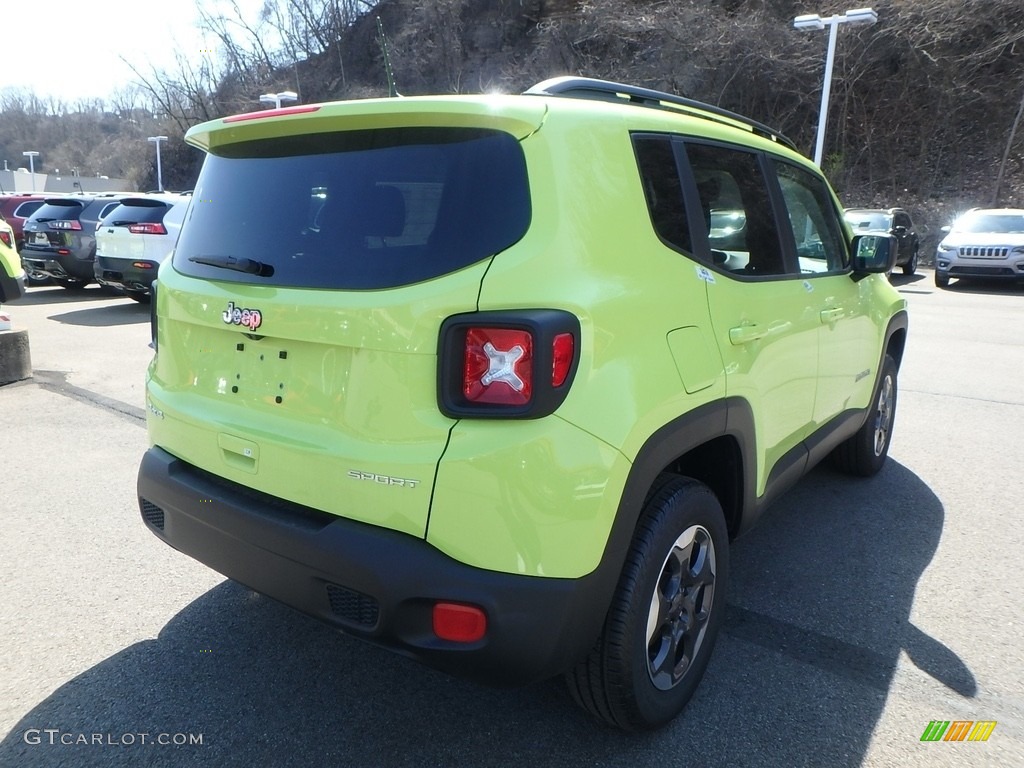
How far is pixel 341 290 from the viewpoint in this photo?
2078 millimetres

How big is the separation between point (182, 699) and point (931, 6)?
28.3 metres

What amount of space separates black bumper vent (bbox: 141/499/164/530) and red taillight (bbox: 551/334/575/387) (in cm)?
149

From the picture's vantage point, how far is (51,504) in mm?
4137

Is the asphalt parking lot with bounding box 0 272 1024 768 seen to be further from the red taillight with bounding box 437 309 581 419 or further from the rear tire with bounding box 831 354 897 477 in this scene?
the red taillight with bounding box 437 309 581 419

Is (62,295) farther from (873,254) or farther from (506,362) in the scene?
(506,362)

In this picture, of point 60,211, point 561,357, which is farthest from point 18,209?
point 561,357

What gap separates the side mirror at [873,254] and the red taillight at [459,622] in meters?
2.92

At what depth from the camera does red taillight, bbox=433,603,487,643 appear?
1.92 m

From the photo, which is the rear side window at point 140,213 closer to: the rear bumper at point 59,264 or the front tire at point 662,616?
the rear bumper at point 59,264

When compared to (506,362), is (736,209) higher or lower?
higher

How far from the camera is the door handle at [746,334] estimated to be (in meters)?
2.58

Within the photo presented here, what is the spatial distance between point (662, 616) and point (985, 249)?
50.9ft

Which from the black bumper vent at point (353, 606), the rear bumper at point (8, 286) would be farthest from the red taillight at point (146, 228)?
the black bumper vent at point (353, 606)

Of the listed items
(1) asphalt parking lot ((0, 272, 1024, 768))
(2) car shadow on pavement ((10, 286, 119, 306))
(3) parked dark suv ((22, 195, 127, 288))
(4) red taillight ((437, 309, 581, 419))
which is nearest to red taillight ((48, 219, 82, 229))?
(3) parked dark suv ((22, 195, 127, 288))
